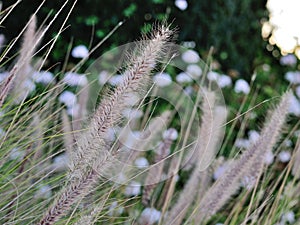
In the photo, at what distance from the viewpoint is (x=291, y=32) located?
370cm

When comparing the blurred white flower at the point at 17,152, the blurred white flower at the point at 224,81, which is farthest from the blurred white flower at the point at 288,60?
the blurred white flower at the point at 17,152

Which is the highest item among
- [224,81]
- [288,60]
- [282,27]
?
[224,81]

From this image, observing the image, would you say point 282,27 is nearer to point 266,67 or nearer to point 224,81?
point 266,67

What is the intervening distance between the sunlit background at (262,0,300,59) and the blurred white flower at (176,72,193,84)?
723 millimetres

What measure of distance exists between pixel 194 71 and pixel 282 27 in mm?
931

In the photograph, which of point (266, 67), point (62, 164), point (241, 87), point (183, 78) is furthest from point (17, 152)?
point (266, 67)

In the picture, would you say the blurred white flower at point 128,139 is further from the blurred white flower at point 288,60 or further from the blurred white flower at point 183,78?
the blurred white flower at point 288,60

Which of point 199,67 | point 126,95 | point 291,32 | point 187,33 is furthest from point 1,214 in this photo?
point 291,32

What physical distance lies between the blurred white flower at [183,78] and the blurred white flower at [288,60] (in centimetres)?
82

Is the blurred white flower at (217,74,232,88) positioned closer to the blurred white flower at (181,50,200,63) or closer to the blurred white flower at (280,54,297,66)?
the blurred white flower at (181,50,200,63)

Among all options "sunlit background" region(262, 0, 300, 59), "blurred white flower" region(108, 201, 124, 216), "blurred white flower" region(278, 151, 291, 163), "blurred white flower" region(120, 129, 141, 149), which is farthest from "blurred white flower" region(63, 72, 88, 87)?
"sunlit background" region(262, 0, 300, 59)

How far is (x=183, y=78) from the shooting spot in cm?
310

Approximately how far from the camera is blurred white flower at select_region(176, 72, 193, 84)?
3086 millimetres

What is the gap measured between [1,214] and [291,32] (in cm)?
246
